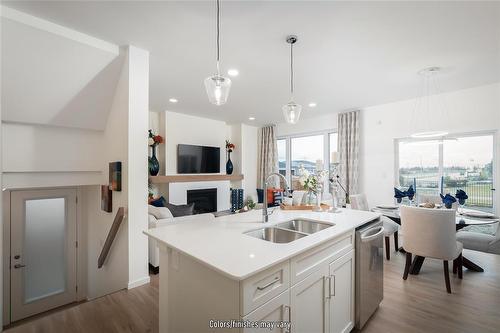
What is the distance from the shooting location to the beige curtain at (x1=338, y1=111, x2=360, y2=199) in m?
5.07

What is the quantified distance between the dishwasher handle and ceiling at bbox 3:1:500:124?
6.12 feet

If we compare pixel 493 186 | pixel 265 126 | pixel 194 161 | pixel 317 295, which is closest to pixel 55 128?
pixel 194 161

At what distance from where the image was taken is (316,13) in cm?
196

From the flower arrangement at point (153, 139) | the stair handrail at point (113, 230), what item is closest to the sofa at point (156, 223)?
the stair handrail at point (113, 230)

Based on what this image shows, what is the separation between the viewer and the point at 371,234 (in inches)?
77.2

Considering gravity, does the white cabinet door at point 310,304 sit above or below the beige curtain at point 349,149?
below

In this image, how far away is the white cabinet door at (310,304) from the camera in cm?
127

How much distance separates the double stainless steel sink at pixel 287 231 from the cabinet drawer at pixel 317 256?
0.17 metres

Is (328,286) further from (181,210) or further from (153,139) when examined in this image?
(153,139)

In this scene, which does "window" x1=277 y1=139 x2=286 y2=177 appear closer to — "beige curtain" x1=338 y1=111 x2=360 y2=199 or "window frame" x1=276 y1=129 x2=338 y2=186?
"window frame" x1=276 y1=129 x2=338 y2=186

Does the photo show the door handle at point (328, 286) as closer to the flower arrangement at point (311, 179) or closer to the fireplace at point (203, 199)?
the flower arrangement at point (311, 179)

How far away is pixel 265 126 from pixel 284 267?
6085mm

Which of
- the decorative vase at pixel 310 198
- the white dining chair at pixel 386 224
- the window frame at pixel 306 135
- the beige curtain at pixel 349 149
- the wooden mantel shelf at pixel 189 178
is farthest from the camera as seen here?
the window frame at pixel 306 135

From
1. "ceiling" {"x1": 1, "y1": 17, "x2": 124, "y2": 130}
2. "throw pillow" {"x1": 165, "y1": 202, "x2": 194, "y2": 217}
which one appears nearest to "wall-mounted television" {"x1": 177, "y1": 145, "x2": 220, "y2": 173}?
"throw pillow" {"x1": 165, "y1": 202, "x2": 194, "y2": 217}
